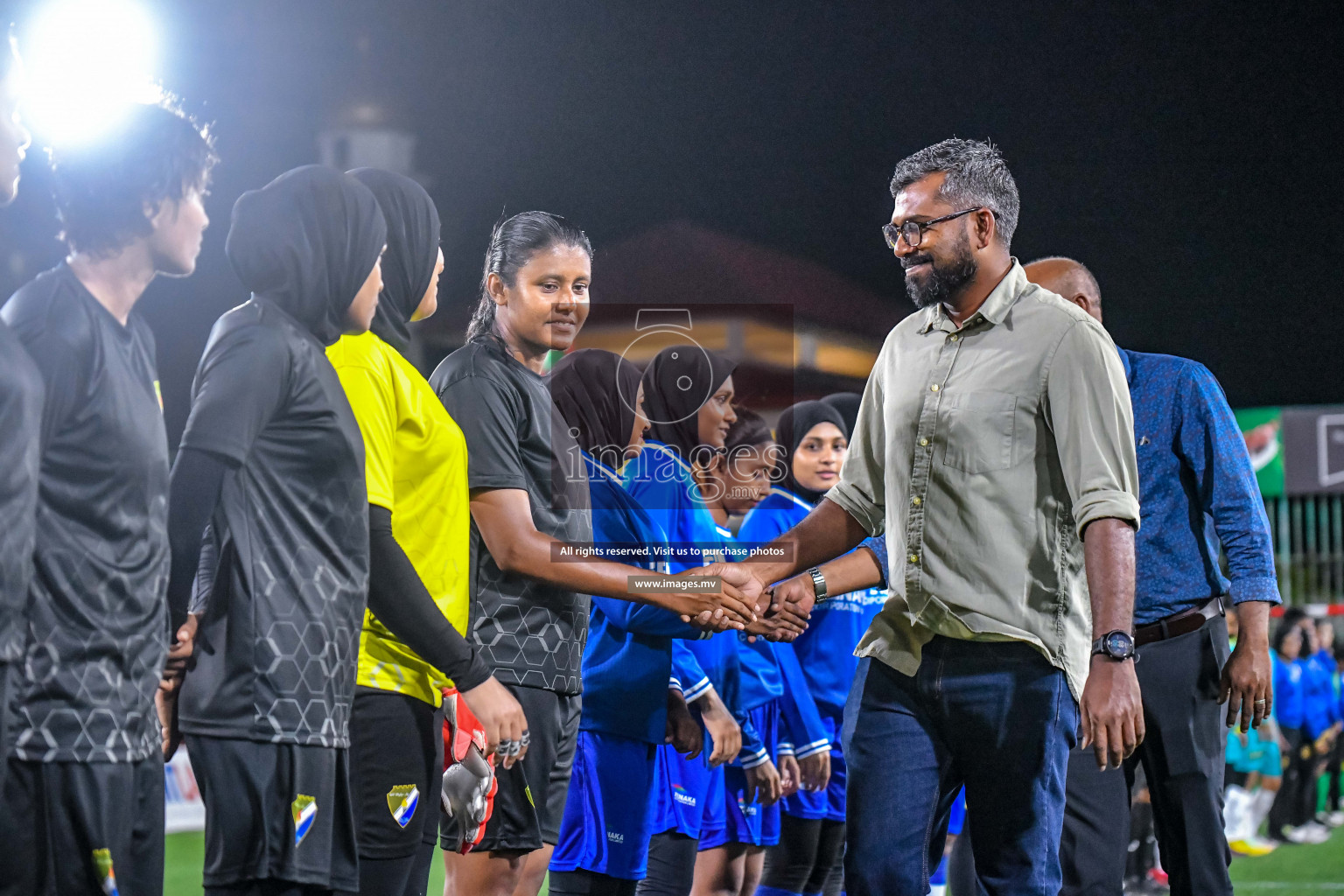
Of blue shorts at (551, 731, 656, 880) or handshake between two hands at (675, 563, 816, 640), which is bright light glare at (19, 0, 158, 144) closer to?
handshake between two hands at (675, 563, 816, 640)

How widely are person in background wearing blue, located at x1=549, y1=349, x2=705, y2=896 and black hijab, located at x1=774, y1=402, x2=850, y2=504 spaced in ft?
4.90

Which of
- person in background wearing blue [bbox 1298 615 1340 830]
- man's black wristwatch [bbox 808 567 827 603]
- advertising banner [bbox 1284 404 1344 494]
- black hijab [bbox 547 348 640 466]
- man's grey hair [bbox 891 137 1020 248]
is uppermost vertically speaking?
advertising banner [bbox 1284 404 1344 494]

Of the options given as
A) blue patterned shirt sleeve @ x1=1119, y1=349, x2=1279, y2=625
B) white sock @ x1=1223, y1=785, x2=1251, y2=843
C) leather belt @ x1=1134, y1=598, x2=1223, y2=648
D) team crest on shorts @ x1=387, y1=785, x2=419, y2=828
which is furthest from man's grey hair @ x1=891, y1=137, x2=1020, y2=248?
white sock @ x1=1223, y1=785, x2=1251, y2=843

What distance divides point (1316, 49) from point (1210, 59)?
0.67m

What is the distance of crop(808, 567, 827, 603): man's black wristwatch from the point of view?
263 centimetres

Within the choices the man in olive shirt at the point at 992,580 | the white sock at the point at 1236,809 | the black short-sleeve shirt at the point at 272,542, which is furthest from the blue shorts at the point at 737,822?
the white sock at the point at 1236,809

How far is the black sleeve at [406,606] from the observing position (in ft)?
6.37

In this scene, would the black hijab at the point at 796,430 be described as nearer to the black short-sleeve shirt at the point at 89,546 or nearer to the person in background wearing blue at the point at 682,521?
the person in background wearing blue at the point at 682,521

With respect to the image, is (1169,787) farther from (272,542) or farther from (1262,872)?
(1262,872)

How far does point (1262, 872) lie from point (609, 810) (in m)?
4.86

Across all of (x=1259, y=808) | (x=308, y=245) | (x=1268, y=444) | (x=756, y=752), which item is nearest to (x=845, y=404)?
(x=756, y=752)

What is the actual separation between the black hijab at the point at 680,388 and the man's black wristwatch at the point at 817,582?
1.98ft

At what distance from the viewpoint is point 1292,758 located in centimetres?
763

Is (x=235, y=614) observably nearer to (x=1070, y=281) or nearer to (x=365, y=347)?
(x=365, y=347)
